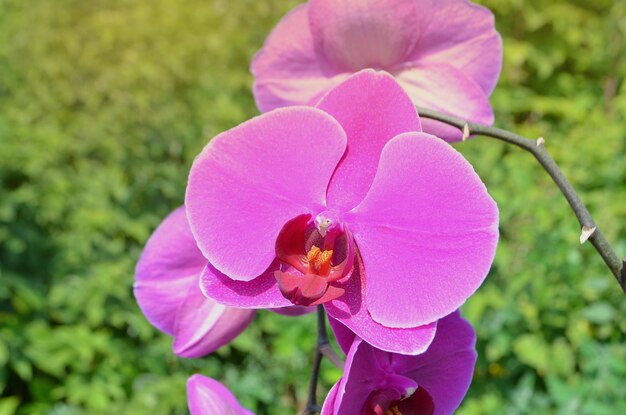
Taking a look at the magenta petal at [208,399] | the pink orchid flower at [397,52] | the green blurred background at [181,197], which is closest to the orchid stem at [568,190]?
the pink orchid flower at [397,52]

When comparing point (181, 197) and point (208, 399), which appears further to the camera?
point (181, 197)

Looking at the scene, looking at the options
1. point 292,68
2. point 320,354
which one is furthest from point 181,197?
point 320,354

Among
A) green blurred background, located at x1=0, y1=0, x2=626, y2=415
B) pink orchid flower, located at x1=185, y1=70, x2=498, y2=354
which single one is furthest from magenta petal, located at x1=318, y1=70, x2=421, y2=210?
green blurred background, located at x1=0, y1=0, x2=626, y2=415

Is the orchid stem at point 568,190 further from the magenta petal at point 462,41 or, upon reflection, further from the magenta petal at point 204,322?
the magenta petal at point 204,322

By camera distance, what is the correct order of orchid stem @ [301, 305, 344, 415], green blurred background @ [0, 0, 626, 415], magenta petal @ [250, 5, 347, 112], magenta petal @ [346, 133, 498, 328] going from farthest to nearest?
green blurred background @ [0, 0, 626, 415]
magenta petal @ [250, 5, 347, 112]
orchid stem @ [301, 305, 344, 415]
magenta petal @ [346, 133, 498, 328]

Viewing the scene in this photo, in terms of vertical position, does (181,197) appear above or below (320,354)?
below

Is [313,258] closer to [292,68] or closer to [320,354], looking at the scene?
[320,354]

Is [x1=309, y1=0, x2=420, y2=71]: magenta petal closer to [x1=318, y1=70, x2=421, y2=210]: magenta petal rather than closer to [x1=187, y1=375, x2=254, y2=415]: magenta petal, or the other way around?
[x1=318, y1=70, x2=421, y2=210]: magenta petal
